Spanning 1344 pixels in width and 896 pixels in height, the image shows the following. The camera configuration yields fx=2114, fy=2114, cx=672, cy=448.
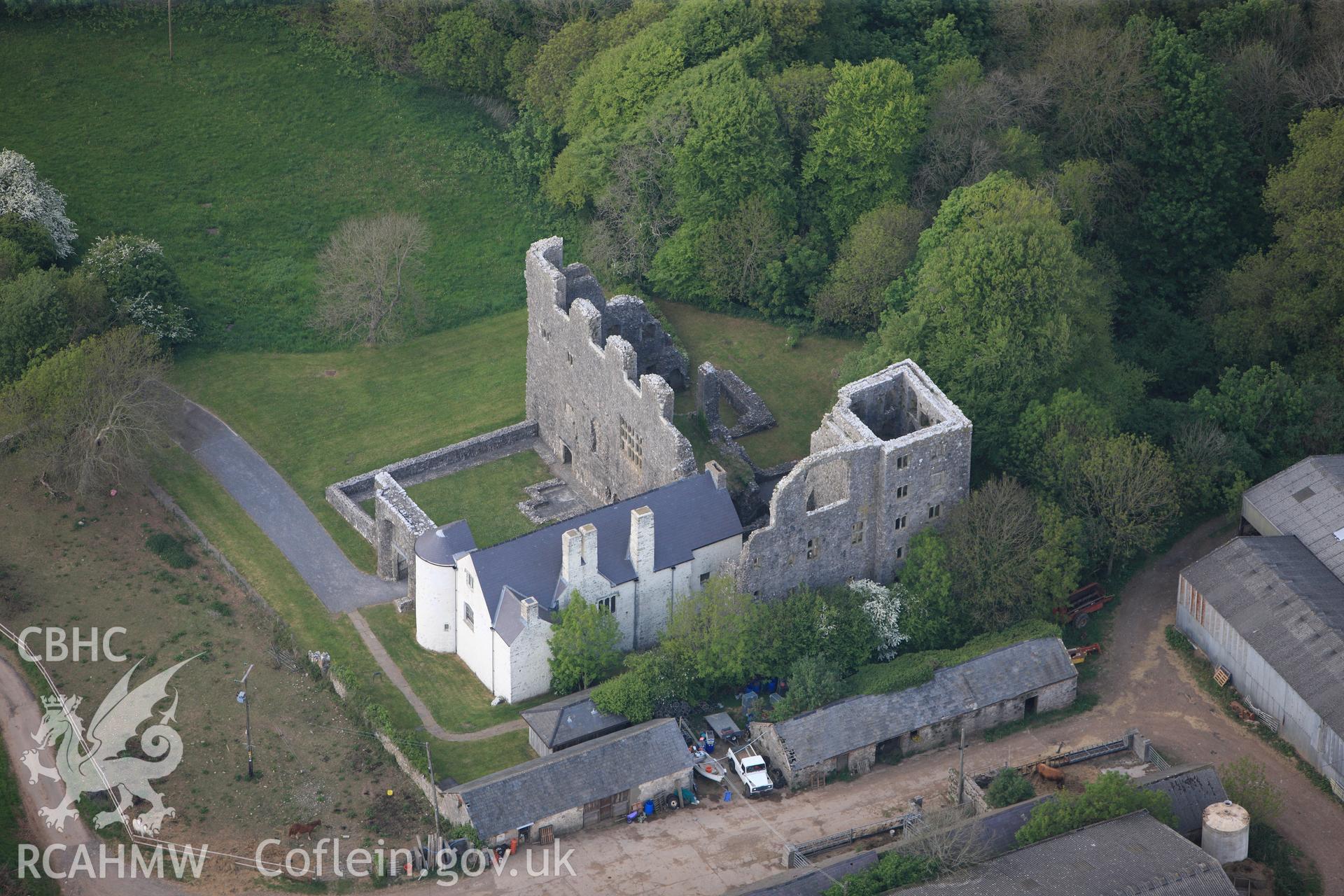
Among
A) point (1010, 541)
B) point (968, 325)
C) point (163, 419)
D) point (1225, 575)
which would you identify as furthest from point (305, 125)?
point (1225, 575)

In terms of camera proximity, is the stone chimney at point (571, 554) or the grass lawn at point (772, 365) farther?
the grass lawn at point (772, 365)

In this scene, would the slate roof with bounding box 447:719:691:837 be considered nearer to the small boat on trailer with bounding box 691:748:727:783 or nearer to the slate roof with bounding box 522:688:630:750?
the slate roof with bounding box 522:688:630:750

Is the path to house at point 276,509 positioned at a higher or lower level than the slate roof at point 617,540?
lower

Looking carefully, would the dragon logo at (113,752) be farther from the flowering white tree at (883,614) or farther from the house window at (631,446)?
the flowering white tree at (883,614)

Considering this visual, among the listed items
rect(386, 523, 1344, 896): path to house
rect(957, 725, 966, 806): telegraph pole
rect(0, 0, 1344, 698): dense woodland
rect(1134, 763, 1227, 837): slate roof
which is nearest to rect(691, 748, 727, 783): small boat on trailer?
rect(386, 523, 1344, 896): path to house

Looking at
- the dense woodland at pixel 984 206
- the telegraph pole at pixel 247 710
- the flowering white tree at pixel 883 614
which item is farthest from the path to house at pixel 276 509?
the flowering white tree at pixel 883 614

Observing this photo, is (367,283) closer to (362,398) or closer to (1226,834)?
(362,398)
